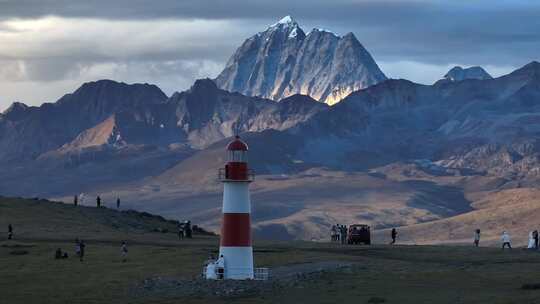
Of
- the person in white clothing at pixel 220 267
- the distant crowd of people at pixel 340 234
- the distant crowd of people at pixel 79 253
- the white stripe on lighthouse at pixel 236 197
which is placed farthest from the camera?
the distant crowd of people at pixel 340 234

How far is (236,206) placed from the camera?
216 feet

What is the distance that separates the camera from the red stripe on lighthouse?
6606 cm

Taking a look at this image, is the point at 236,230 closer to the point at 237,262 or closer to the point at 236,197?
the point at 236,197

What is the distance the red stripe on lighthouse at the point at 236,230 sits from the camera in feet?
217

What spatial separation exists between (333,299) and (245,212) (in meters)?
6.98

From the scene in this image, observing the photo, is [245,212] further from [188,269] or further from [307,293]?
[188,269]

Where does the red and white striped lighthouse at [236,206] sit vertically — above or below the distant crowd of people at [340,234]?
below

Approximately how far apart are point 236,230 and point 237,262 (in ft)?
6.00

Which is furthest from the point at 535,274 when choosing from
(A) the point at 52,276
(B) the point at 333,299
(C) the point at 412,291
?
(A) the point at 52,276

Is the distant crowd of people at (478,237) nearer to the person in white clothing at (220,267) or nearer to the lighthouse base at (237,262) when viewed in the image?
the lighthouse base at (237,262)

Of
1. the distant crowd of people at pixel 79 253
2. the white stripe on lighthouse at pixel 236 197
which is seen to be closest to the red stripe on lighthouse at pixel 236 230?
the white stripe on lighthouse at pixel 236 197

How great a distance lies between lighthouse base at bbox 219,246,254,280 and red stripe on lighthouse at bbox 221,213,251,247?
36cm

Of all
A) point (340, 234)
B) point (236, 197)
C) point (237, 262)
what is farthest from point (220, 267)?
point (340, 234)

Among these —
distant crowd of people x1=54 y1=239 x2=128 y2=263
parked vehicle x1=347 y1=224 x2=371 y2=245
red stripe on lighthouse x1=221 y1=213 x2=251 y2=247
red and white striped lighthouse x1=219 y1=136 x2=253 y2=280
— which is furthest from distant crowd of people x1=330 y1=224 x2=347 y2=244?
red stripe on lighthouse x1=221 y1=213 x2=251 y2=247
